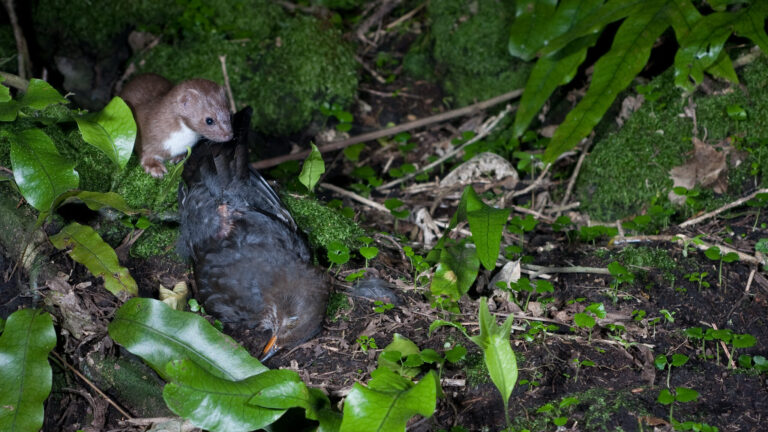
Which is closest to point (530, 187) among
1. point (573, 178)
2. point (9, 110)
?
point (573, 178)

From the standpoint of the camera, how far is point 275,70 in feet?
20.5

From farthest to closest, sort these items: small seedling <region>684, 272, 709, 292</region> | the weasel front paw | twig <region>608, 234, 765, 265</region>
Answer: the weasel front paw → twig <region>608, 234, 765, 265</region> → small seedling <region>684, 272, 709, 292</region>

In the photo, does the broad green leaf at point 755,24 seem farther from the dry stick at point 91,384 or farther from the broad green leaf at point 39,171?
the dry stick at point 91,384

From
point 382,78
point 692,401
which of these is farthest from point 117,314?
point 382,78

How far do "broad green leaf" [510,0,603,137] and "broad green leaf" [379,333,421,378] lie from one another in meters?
2.18

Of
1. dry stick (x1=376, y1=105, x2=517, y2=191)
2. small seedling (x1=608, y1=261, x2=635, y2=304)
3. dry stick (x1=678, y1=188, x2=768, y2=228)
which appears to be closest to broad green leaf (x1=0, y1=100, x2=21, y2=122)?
dry stick (x1=376, y1=105, x2=517, y2=191)

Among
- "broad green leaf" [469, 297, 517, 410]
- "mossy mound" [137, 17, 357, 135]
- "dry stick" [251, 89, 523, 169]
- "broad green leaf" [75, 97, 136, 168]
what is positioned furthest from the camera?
"mossy mound" [137, 17, 357, 135]

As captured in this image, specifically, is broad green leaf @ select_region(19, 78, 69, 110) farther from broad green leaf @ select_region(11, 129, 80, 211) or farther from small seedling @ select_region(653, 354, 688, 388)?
small seedling @ select_region(653, 354, 688, 388)

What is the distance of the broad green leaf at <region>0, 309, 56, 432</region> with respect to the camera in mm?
2947

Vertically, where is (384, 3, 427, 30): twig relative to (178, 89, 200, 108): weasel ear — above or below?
below

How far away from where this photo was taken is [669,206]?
485cm

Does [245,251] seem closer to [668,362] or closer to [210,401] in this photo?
[210,401]

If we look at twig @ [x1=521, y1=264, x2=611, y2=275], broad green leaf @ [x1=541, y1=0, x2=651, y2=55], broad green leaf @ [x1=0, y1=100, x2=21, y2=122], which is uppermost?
broad green leaf @ [x1=541, y1=0, x2=651, y2=55]

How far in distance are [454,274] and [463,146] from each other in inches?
93.0
